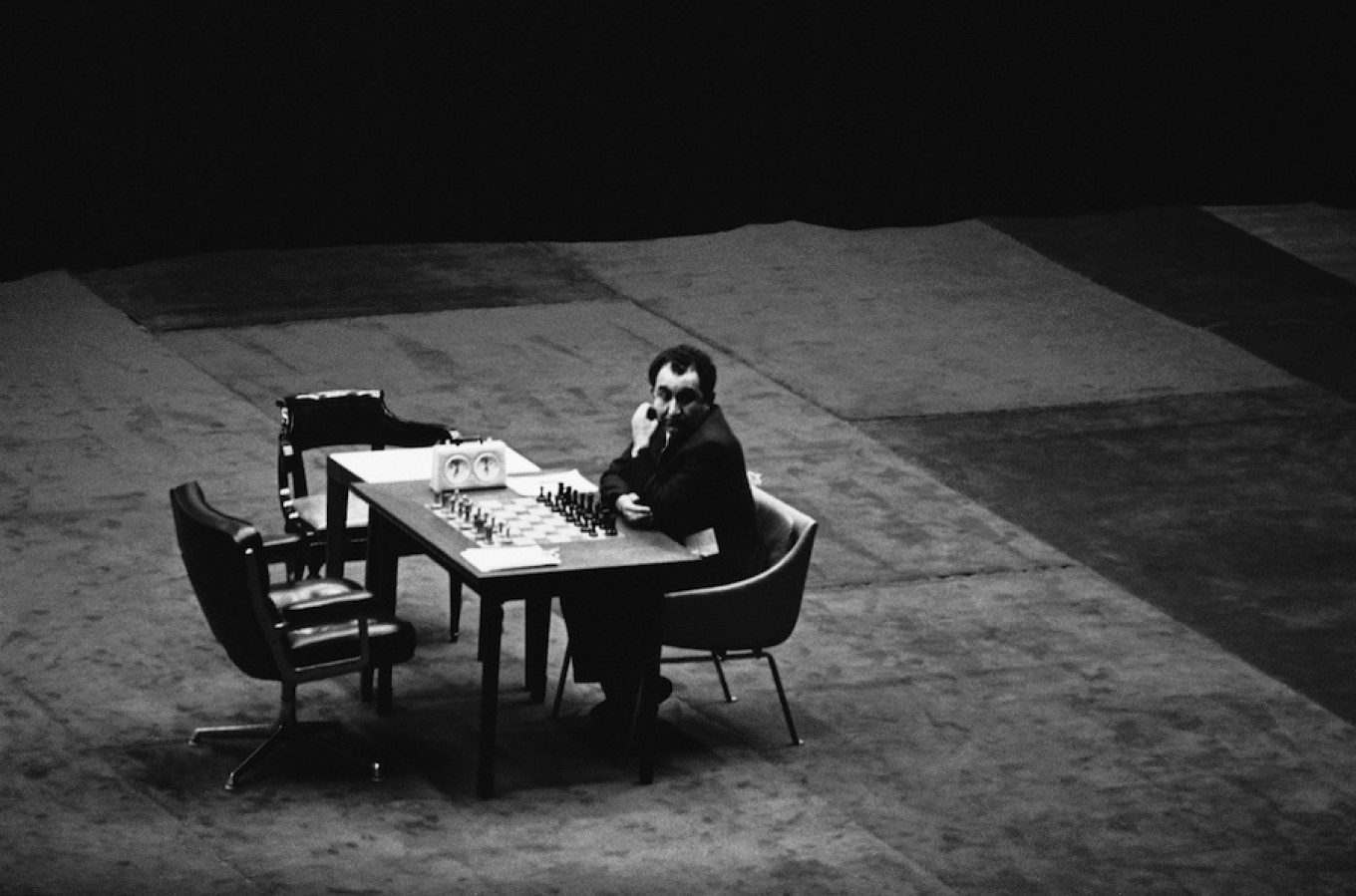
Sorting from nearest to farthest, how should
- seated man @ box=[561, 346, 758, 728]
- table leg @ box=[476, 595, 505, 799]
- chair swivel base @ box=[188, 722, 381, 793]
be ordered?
table leg @ box=[476, 595, 505, 799], chair swivel base @ box=[188, 722, 381, 793], seated man @ box=[561, 346, 758, 728]

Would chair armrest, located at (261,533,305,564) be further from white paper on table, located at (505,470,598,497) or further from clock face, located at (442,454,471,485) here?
white paper on table, located at (505,470,598,497)

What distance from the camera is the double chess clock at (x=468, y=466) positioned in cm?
670

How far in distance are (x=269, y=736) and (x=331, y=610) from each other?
594mm

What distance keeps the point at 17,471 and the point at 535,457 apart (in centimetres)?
224

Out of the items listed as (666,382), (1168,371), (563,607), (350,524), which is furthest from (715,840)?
(1168,371)

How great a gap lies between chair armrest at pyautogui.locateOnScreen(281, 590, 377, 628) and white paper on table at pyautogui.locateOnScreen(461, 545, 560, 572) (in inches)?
12.6

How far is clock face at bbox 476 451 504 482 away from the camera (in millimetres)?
6777

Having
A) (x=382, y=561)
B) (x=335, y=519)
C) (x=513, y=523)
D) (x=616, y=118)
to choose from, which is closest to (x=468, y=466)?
(x=513, y=523)

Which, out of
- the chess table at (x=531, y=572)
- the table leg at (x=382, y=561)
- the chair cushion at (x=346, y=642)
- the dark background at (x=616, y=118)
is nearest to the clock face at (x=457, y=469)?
the chess table at (x=531, y=572)

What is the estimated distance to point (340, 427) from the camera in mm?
7664

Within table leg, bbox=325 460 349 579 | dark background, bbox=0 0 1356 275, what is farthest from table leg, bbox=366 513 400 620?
dark background, bbox=0 0 1356 275

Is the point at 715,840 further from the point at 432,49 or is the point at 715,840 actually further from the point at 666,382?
the point at 432,49

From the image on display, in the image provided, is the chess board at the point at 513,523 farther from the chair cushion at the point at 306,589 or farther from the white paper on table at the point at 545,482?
the chair cushion at the point at 306,589

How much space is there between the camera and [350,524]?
287 inches
